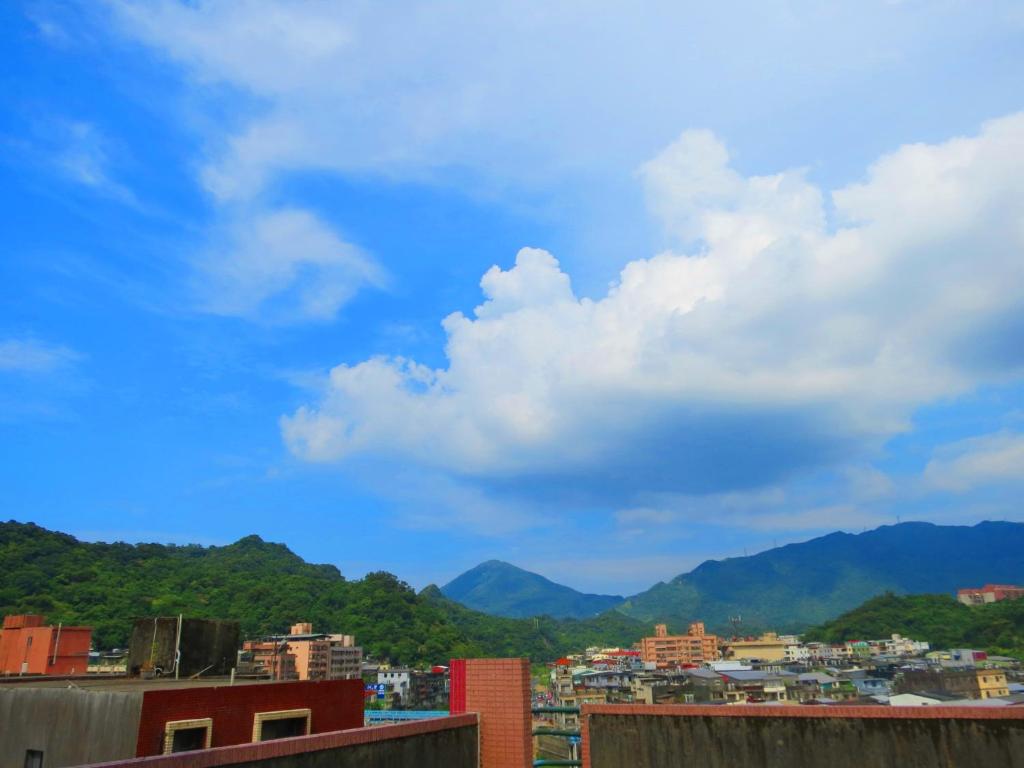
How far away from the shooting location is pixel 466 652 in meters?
130

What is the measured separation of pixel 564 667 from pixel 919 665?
57.6m

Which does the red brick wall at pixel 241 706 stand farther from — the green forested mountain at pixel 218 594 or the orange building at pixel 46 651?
the green forested mountain at pixel 218 594

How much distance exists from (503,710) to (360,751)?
2402mm

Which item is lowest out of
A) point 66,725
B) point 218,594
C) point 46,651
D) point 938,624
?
point 938,624

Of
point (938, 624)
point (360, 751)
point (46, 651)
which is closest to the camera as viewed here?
point (360, 751)

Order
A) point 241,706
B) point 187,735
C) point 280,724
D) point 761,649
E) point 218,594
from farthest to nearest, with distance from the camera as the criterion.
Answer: point 761,649 → point 218,594 → point 280,724 → point 241,706 → point 187,735

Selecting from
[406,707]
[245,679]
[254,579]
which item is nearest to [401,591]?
[254,579]

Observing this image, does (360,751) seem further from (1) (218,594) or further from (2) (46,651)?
(1) (218,594)

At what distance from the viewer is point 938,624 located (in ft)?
463

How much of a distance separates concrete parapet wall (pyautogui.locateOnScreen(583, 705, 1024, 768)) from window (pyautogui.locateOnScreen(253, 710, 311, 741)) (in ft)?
18.3

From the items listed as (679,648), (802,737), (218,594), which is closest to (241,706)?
(802,737)

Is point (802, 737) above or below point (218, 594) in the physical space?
below

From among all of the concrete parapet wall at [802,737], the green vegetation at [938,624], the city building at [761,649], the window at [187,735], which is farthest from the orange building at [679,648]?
the window at [187,735]

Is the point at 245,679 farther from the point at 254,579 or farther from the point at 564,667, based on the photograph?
the point at 254,579
